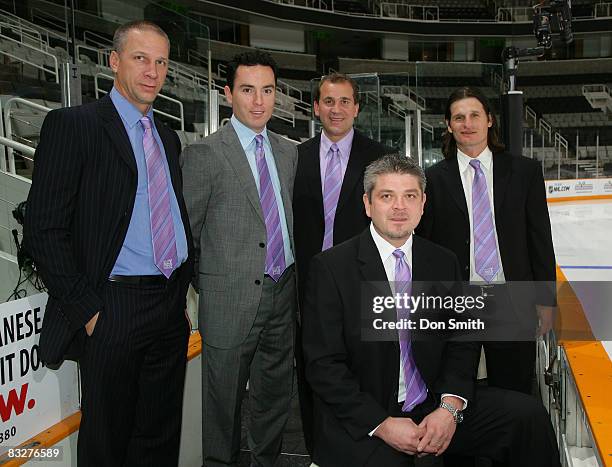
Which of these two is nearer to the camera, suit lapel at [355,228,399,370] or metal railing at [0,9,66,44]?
suit lapel at [355,228,399,370]

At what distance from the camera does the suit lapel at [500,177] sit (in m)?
2.09

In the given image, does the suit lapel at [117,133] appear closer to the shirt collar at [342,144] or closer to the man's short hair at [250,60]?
the man's short hair at [250,60]

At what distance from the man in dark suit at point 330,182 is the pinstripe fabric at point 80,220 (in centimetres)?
68

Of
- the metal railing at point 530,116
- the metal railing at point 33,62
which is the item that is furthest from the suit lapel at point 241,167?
the metal railing at point 530,116

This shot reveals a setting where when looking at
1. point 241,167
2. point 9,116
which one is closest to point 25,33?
point 9,116

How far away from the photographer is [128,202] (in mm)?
1655

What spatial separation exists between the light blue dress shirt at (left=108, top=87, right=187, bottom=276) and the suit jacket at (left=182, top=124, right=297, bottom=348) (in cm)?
20

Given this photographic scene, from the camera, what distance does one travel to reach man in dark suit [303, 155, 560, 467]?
5.09 ft

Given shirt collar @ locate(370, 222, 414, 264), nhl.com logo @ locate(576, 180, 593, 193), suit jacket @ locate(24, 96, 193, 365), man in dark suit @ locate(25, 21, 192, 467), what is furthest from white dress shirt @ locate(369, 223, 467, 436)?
nhl.com logo @ locate(576, 180, 593, 193)

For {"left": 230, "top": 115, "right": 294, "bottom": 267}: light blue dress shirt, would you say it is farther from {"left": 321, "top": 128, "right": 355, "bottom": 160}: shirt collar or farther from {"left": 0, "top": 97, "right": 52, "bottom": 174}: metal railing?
{"left": 0, "top": 97, "right": 52, "bottom": 174}: metal railing

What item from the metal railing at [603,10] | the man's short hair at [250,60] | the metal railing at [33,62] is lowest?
the man's short hair at [250,60]

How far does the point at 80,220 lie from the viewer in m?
1.60

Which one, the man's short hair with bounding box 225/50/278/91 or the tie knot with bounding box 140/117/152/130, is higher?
the man's short hair with bounding box 225/50/278/91

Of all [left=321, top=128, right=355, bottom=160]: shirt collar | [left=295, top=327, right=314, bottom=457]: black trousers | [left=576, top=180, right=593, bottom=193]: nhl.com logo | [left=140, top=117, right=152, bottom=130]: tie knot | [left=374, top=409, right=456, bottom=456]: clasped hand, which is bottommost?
[left=295, top=327, right=314, bottom=457]: black trousers
